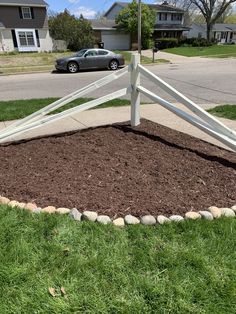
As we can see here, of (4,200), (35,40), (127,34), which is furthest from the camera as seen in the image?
(127,34)

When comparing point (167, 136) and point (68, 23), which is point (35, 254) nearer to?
point (167, 136)

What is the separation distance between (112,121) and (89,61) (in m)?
14.8

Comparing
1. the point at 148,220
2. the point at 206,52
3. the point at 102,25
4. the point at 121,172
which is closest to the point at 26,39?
the point at 102,25

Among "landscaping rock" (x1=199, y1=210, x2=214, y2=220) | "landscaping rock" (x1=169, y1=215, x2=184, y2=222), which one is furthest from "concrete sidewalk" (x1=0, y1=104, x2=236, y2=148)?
"landscaping rock" (x1=169, y1=215, x2=184, y2=222)

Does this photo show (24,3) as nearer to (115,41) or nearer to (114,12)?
(115,41)

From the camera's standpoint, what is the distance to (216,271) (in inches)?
104

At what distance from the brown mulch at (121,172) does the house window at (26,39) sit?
107 feet

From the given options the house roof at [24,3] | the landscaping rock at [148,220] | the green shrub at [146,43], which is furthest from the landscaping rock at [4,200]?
the green shrub at [146,43]

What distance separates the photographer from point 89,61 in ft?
67.2

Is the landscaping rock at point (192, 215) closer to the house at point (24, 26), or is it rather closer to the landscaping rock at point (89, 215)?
the landscaping rock at point (89, 215)

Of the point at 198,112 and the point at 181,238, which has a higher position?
the point at 198,112

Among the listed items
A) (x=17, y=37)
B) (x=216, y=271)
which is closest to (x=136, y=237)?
(x=216, y=271)

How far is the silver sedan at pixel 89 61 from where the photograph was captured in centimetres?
→ 1991

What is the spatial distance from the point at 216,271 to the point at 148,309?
2.23 feet
